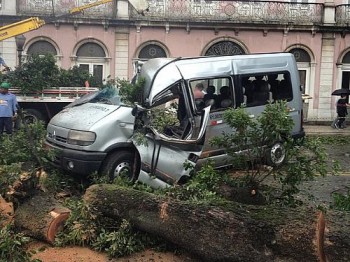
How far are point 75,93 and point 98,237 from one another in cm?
906

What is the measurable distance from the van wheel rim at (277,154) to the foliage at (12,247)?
3166mm

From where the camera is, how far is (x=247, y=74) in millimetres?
9070

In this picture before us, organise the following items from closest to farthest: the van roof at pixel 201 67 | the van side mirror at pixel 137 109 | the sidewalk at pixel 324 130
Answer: the van side mirror at pixel 137 109 < the van roof at pixel 201 67 < the sidewalk at pixel 324 130

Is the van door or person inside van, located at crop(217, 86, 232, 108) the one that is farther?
person inside van, located at crop(217, 86, 232, 108)

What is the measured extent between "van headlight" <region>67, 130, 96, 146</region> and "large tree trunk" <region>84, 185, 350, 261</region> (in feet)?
5.73

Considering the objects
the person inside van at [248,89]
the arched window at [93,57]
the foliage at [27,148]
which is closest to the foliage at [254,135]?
the person inside van at [248,89]

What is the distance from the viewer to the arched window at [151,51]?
23.0 m

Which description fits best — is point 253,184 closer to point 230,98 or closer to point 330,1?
point 230,98

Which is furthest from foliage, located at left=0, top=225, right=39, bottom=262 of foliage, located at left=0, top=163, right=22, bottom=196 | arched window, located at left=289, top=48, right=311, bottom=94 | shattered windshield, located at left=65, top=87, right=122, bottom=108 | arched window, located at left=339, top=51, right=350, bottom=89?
arched window, located at left=339, top=51, right=350, bottom=89

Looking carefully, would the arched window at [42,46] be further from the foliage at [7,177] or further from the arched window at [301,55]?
the foliage at [7,177]

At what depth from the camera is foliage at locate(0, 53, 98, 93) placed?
1384cm

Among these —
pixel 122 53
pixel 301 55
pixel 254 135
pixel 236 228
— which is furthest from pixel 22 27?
pixel 301 55

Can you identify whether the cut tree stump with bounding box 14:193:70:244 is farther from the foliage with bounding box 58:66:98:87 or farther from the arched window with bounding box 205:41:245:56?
the arched window with bounding box 205:41:245:56

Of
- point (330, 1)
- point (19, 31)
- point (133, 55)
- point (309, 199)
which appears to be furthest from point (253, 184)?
point (330, 1)
